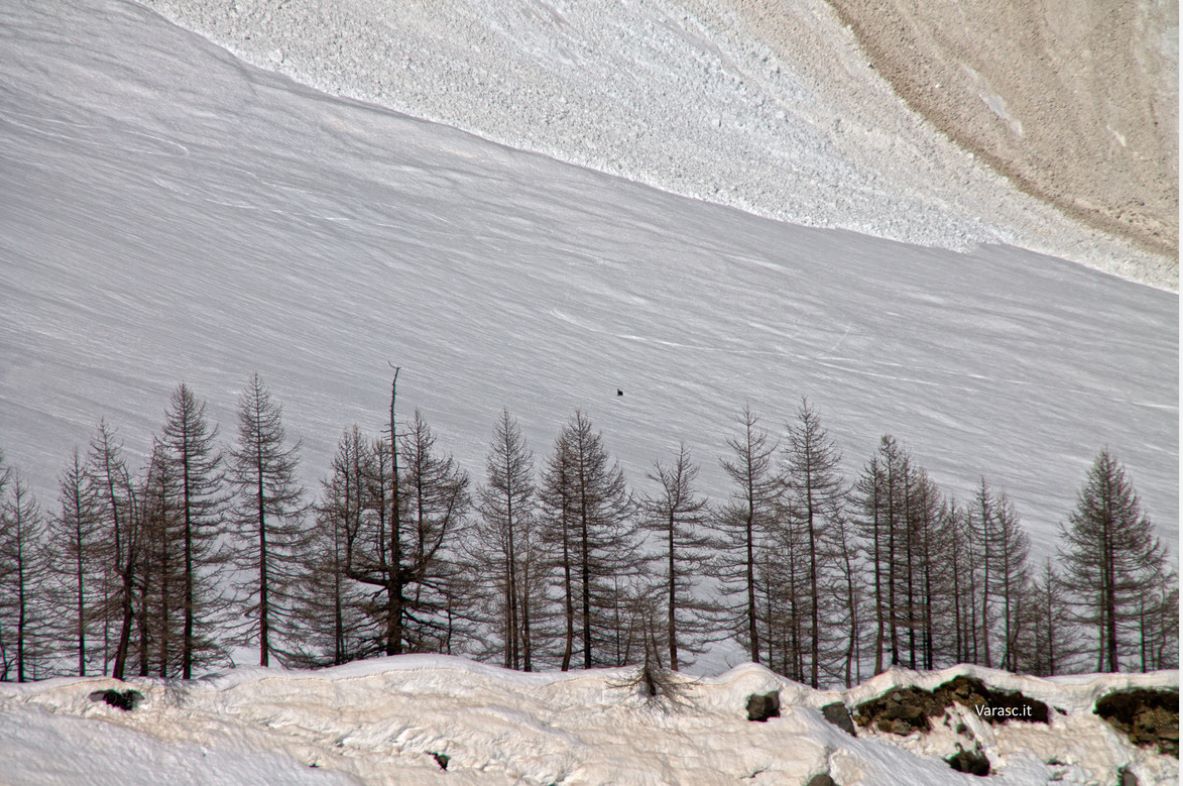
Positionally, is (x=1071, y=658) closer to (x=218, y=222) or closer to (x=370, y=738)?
(x=370, y=738)

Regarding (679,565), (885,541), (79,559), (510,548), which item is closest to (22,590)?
(79,559)

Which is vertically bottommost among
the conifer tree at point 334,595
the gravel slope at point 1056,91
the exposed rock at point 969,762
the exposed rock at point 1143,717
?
the exposed rock at point 969,762

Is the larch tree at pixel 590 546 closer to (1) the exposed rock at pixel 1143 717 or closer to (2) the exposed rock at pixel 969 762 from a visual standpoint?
(2) the exposed rock at pixel 969 762

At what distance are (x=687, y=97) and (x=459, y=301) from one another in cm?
1093

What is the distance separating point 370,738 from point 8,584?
20.3 ft

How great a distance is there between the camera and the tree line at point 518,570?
13.7 m

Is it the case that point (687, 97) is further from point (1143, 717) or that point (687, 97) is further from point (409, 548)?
point (1143, 717)

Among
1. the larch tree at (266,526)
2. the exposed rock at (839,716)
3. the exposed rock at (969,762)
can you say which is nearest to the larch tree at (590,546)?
the exposed rock at (839,716)

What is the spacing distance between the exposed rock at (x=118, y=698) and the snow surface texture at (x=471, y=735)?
6cm

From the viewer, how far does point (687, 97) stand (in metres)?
31.2

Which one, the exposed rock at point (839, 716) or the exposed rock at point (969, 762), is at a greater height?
the exposed rock at point (839, 716)

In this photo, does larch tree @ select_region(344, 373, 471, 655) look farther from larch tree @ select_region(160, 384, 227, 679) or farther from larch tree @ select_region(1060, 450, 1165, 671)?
larch tree @ select_region(1060, 450, 1165, 671)

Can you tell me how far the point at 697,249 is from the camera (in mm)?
29516

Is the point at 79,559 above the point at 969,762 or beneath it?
above
